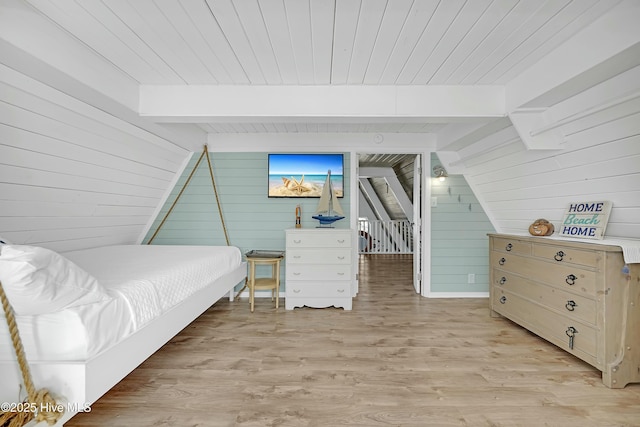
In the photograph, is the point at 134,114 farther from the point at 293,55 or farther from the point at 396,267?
the point at 396,267

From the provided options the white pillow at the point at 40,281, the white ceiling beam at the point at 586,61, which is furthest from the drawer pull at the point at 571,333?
the white pillow at the point at 40,281

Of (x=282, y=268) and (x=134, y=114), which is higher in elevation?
(x=134, y=114)

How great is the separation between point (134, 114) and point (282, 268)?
2377 mm

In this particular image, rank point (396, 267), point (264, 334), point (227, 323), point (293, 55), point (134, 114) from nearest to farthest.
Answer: point (293, 55)
point (134, 114)
point (264, 334)
point (227, 323)
point (396, 267)

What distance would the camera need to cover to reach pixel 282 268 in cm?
401

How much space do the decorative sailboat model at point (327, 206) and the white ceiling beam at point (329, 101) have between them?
57.7 inches

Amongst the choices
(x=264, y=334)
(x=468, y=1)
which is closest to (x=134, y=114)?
(x=264, y=334)

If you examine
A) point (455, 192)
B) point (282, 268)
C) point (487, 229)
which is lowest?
point (282, 268)

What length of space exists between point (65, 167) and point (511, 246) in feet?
12.9

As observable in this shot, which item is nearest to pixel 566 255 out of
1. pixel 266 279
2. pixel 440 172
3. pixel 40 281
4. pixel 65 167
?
pixel 440 172

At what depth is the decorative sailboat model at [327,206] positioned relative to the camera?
153 inches

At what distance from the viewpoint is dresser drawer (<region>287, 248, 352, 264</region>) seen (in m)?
3.54

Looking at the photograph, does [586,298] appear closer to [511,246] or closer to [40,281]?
[511,246]

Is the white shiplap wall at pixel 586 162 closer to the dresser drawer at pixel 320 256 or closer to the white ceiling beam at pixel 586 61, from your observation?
the white ceiling beam at pixel 586 61
